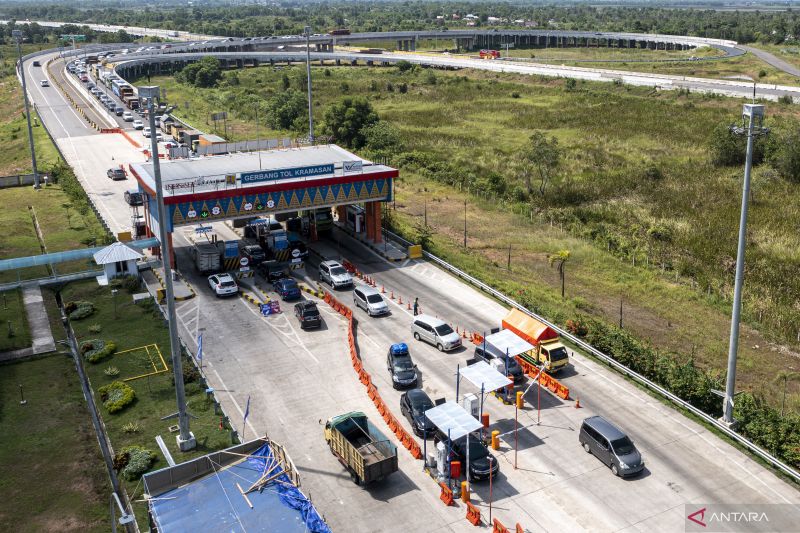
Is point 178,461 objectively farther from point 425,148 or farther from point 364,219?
point 425,148

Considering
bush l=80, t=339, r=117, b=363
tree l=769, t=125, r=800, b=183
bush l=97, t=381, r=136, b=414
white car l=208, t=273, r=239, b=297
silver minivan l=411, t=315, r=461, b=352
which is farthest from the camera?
tree l=769, t=125, r=800, b=183

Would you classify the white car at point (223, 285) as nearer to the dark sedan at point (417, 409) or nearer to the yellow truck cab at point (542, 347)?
the dark sedan at point (417, 409)

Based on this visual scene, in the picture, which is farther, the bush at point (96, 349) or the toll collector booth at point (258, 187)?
the toll collector booth at point (258, 187)

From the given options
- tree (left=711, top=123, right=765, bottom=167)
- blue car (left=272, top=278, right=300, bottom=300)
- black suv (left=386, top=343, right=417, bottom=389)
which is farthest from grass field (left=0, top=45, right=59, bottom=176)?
tree (left=711, top=123, right=765, bottom=167)

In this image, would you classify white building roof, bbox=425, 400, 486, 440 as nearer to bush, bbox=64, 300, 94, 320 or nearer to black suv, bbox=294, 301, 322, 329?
black suv, bbox=294, 301, 322, 329

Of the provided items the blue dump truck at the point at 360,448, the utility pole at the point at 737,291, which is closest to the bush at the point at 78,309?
the blue dump truck at the point at 360,448

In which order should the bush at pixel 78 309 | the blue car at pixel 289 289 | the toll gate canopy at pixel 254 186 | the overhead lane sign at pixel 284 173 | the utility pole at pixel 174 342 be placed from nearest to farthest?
the utility pole at pixel 174 342, the bush at pixel 78 309, the blue car at pixel 289 289, the toll gate canopy at pixel 254 186, the overhead lane sign at pixel 284 173
